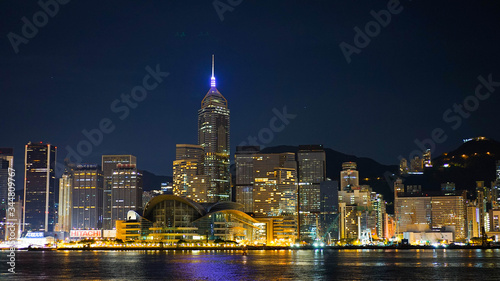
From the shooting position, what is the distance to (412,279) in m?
81.5

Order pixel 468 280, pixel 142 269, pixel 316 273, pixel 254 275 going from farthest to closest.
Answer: pixel 142 269 → pixel 316 273 → pixel 254 275 → pixel 468 280

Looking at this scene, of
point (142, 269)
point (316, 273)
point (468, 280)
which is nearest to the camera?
point (468, 280)

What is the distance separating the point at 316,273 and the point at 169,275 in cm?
2075

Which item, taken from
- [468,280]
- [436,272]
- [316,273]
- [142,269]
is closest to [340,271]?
[316,273]

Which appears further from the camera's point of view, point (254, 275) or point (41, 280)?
point (254, 275)

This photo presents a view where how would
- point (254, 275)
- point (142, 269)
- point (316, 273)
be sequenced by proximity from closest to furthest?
point (254, 275) < point (316, 273) < point (142, 269)

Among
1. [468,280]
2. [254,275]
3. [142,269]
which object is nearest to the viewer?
[468,280]

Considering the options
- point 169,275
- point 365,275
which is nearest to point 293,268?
point 365,275

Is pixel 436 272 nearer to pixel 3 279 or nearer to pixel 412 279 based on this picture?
pixel 412 279

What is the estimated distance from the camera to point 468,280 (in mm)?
79500

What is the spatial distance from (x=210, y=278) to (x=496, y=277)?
119 feet

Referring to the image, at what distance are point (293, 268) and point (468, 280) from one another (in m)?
29.2

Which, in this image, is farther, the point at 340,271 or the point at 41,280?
the point at 340,271

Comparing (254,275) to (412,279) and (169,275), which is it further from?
(412,279)
